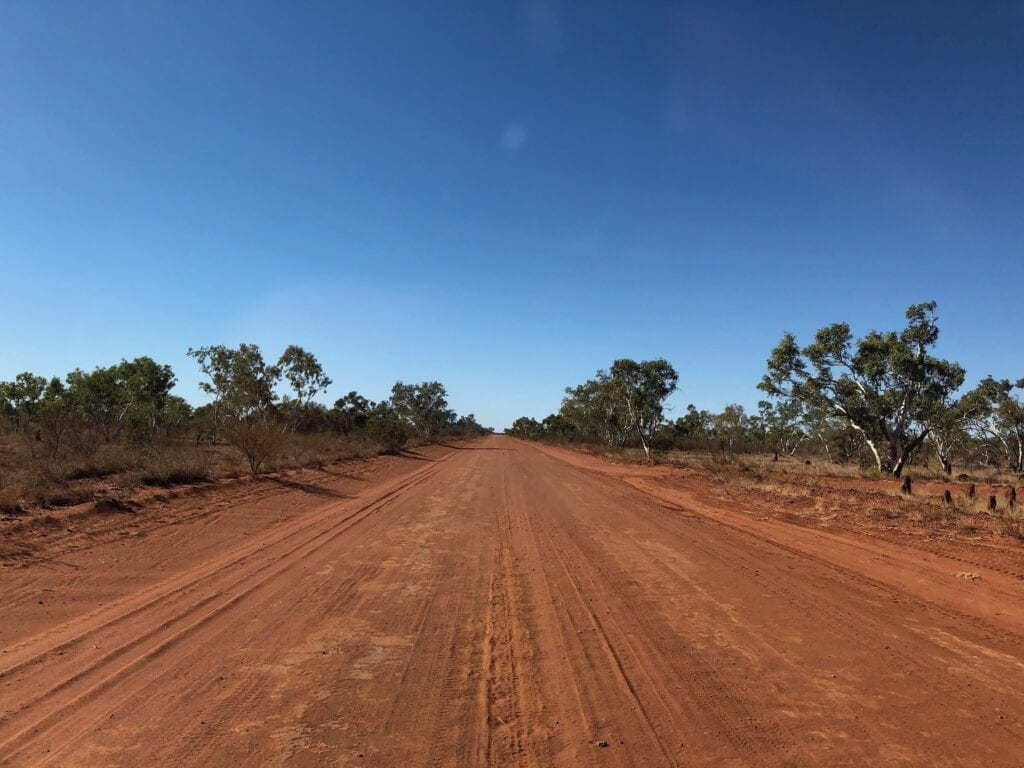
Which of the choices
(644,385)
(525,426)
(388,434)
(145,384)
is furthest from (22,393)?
(525,426)

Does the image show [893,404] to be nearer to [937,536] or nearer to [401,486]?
[937,536]

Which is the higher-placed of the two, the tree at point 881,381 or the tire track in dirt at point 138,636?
the tree at point 881,381

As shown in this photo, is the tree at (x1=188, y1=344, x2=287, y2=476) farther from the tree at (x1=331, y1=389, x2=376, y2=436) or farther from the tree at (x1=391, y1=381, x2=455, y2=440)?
the tree at (x1=391, y1=381, x2=455, y2=440)

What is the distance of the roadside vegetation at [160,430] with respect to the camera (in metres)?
14.2

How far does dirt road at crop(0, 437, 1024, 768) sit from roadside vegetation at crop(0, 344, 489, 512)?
542 cm

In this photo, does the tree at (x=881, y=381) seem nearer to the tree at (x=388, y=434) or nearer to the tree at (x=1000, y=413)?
the tree at (x=1000, y=413)

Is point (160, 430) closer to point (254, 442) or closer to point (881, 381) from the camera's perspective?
point (254, 442)

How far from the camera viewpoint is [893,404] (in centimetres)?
2773

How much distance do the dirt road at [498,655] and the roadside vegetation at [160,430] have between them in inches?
213

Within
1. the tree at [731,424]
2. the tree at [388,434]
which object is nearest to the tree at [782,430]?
the tree at [731,424]

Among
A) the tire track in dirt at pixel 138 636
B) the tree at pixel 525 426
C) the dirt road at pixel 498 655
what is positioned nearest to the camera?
the dirt road at pixel 498 655

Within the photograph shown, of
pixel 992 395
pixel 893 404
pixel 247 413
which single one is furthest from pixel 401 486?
pixel 992 395

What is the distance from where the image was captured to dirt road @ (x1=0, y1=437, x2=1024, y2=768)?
3.63 meters

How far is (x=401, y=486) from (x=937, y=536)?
14393mm
